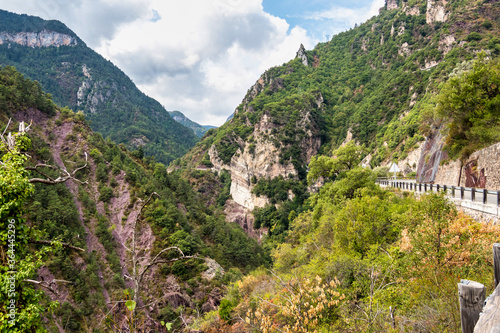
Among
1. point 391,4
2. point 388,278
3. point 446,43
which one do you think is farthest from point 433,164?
point 391,4

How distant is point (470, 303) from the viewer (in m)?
2.20

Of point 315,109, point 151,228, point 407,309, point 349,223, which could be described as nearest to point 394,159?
point 349,223

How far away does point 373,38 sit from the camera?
482 feet

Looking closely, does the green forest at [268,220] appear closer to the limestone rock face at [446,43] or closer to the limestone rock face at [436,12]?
the limestone rock face at [446,43]

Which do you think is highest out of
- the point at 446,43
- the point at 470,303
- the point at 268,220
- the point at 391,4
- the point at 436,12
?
the point at 391,4

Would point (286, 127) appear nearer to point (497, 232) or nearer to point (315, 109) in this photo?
point (315, 109)

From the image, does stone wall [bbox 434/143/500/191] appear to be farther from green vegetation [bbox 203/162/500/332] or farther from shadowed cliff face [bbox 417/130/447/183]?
green vegetation [bbox 203/162/500/332]

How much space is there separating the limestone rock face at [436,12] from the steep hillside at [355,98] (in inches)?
14.1

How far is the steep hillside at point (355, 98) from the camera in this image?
67375mm

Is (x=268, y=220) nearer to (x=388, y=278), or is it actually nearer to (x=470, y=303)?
(x=388, y=278)

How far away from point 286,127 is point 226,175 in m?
34.6

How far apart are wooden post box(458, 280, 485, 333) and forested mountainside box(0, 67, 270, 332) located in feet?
22.5

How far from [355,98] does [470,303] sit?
13532cm

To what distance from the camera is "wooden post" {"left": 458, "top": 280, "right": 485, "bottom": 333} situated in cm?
215
